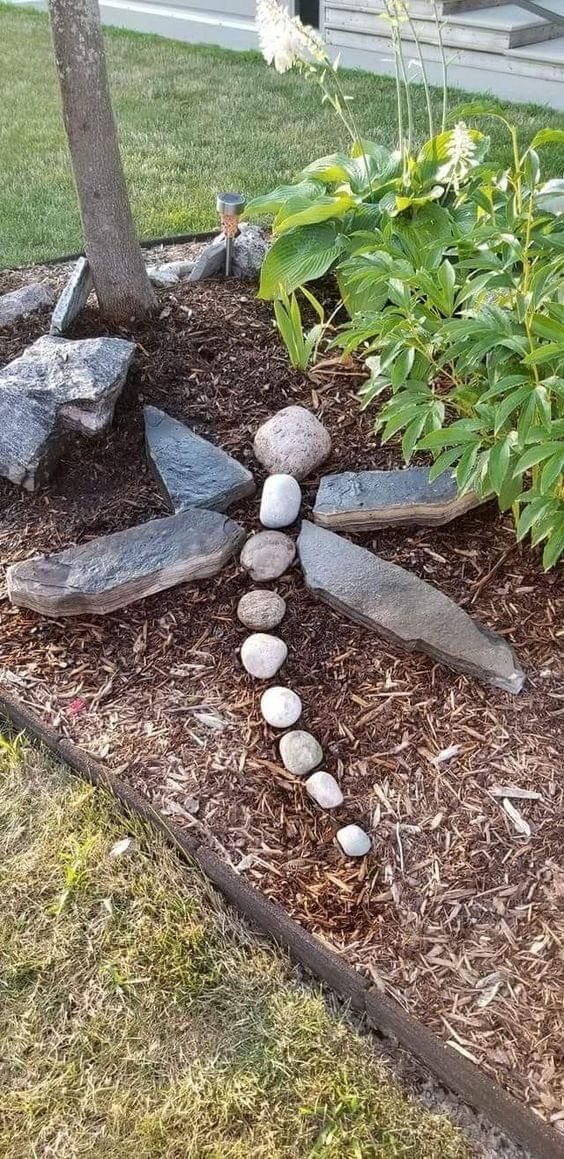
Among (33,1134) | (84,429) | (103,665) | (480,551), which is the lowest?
(33,1134)

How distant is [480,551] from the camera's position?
2367 millimetres

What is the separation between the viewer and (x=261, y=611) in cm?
224

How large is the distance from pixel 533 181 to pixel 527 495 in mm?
764

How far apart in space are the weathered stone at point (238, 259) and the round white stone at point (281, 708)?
191 cm

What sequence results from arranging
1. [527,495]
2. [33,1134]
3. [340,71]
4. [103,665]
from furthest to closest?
[340,71] → [103,665] → [527,495] → [33,1134]

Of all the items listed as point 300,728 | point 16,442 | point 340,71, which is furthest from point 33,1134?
point 340,71

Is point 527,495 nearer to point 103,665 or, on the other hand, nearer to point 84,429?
point 103,665

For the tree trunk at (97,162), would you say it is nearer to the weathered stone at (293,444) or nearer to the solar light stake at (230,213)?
the solar light stake at (230,213)

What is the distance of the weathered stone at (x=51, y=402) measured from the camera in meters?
2.56

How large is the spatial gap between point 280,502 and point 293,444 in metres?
0.21

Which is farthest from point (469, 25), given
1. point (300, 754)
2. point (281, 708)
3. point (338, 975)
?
point (338, 975)

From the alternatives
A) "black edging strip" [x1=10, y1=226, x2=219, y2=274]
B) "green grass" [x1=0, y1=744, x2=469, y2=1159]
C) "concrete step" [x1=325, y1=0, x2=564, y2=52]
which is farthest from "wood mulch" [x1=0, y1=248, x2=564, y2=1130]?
"concrete step" [x1=325, y1=0, x2=564, y2=52]

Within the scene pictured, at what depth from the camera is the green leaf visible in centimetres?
282

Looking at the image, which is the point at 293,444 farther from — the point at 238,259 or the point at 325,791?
the point at 238,259
